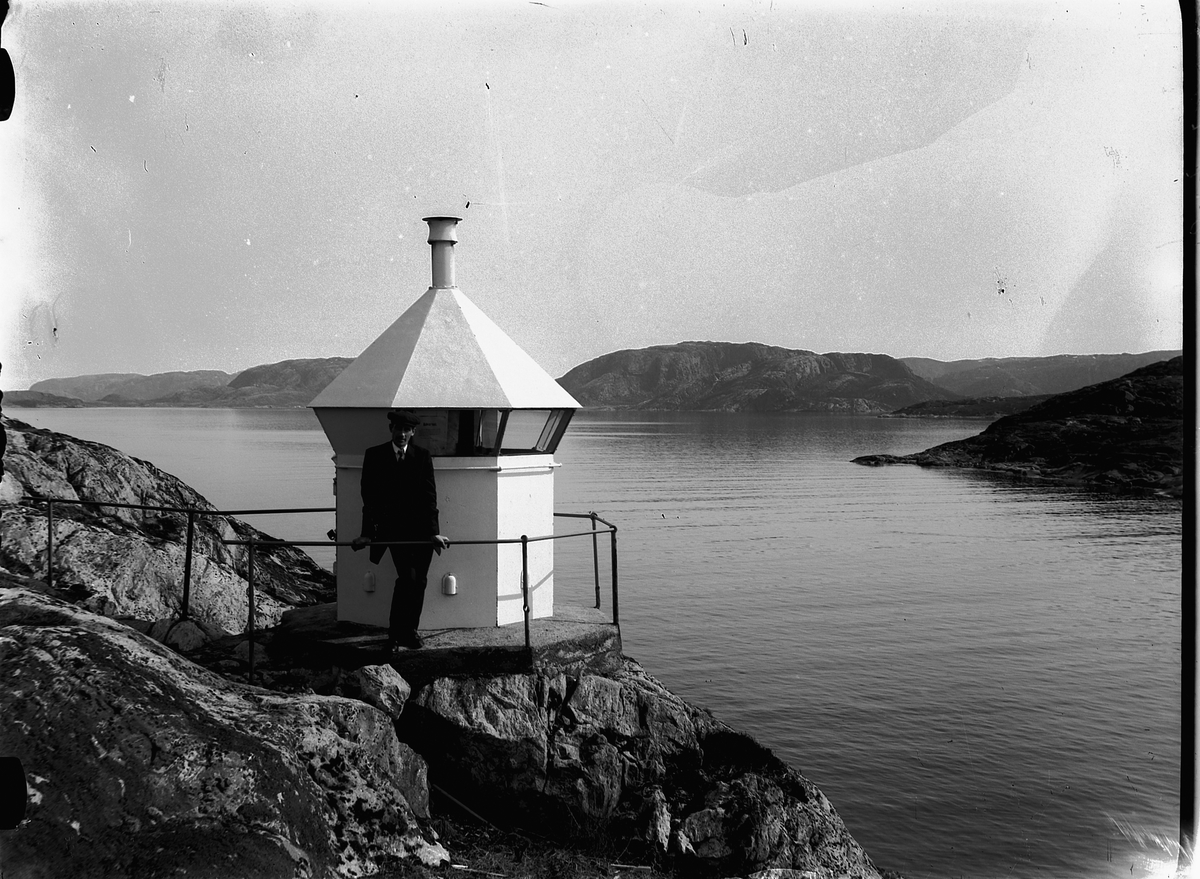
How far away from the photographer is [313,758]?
25.8 feet

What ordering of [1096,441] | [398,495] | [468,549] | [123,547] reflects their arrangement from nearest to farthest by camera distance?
[398,495], [468,549], [123,547], [1096,441]

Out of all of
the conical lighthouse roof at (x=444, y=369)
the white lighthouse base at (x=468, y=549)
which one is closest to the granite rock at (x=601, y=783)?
the white lighthouse base at (x=468, y=549)

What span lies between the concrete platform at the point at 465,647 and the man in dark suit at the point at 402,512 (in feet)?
0.85

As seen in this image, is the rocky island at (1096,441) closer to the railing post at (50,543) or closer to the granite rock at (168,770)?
the railing post at (50,543)

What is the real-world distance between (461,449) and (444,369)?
0.97 meters

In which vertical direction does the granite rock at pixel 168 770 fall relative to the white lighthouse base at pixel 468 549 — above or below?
below

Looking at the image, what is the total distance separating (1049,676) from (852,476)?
64518mm

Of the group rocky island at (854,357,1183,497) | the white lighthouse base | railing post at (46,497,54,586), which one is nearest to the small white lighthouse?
the white lighthouse base

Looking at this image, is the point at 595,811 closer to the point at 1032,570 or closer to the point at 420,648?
the point at 420,648

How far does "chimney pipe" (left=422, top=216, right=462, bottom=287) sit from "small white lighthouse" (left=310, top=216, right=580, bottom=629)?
42 millimetres

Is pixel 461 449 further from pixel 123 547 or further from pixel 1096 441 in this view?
pixel 1096 441

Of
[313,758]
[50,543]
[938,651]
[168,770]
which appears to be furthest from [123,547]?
[938,651]

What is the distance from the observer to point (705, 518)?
2238 inches

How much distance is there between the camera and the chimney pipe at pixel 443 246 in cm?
1152
